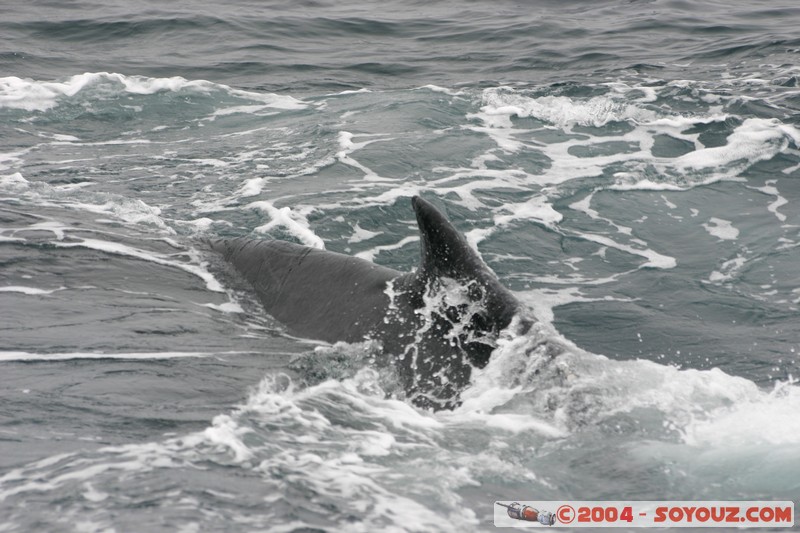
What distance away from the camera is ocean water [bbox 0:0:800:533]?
5395 millimetres

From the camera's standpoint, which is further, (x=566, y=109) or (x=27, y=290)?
(x=566, y=109)

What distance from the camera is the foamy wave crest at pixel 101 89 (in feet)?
63.9

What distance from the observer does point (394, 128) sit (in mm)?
17344

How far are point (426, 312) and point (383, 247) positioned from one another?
4633 mm

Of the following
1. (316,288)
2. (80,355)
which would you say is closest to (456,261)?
(316,288)

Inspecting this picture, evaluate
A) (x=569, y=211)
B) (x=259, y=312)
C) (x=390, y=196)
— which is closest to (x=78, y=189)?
(x=390, y=196)

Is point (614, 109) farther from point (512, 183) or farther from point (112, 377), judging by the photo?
point (112, 377)

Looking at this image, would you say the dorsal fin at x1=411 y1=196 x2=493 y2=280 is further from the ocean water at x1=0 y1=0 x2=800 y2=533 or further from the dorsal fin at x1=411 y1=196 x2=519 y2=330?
the ocean water at x1=0 y1=0 x2=800 y2=533

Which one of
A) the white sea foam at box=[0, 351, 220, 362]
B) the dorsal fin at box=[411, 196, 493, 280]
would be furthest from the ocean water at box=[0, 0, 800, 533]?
the dorsal fin at box=[411, 196, 493, 280]

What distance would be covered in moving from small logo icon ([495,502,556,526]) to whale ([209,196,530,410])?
1.50 m

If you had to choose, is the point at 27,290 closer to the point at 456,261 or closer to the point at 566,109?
the point at 456,261

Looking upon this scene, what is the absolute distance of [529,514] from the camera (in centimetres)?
→ 500

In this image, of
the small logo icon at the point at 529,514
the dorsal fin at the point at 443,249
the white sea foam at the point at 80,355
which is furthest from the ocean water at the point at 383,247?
the dorsal fin at the point at 443,249

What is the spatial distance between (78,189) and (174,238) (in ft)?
10.7
